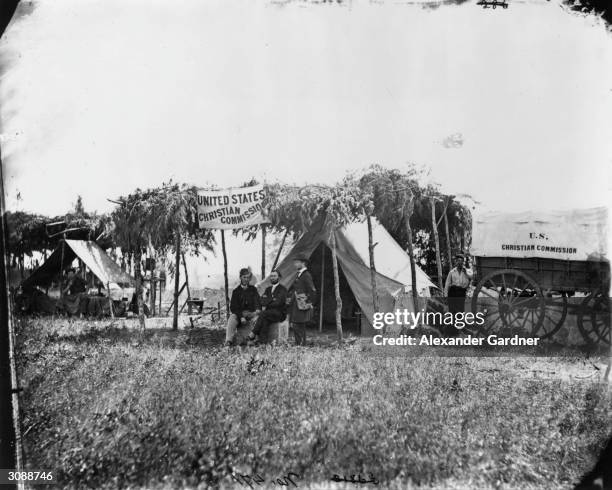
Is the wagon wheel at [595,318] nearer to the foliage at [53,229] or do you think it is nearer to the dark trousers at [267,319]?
the dark trousers at [267,319]

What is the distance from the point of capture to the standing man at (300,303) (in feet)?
14.9

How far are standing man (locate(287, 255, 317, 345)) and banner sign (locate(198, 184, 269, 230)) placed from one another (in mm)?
571

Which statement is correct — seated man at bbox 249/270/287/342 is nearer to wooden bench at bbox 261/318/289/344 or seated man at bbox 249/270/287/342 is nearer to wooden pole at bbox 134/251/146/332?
wooden bench at bbox 261/318/289/344

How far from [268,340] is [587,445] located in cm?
262

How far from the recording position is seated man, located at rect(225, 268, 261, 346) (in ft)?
14.8

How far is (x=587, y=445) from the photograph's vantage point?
377 centimetres

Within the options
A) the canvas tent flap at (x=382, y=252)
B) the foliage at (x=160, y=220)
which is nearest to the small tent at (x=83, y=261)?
the foliage at (x=160, y=220)

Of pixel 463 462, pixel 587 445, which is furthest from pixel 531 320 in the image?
pixel 463 462

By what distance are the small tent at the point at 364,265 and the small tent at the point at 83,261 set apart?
140cm

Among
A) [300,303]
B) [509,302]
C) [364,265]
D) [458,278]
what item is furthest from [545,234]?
[300,303]

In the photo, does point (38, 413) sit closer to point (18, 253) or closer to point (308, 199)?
point (18, 253)

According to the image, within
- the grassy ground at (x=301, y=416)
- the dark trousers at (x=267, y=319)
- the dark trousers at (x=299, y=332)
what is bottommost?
the grassy ground at (x=301, y=416)

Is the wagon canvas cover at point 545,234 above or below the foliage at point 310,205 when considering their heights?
below

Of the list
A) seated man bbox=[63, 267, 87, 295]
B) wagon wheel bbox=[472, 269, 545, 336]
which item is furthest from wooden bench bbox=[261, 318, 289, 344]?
seated man bbox=[63, 267, 87, 295]
